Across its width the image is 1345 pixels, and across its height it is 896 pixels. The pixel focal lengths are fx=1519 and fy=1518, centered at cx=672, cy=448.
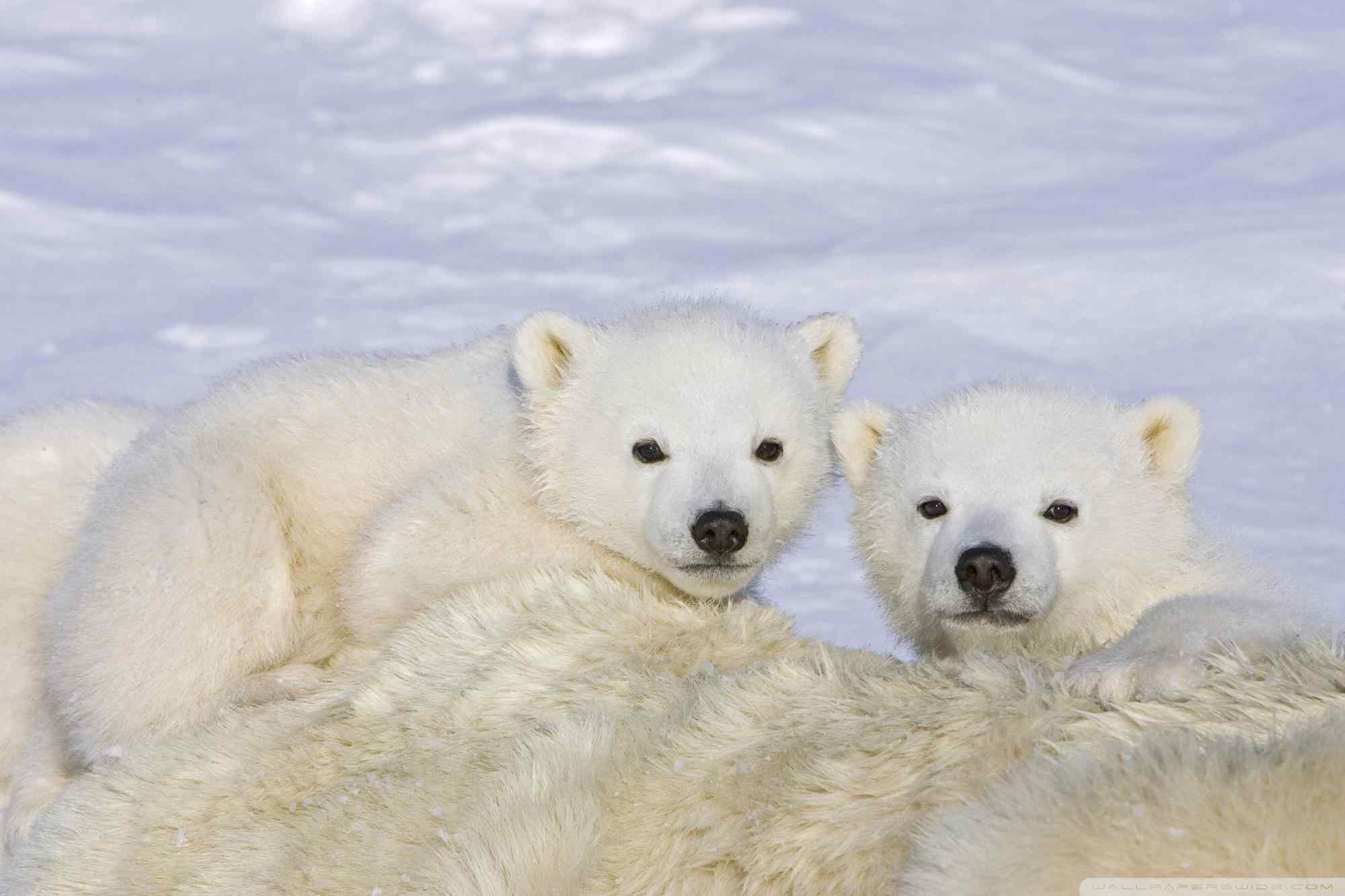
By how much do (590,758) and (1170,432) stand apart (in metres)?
2.48

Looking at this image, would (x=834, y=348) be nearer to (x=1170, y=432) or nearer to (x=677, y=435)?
(x=677, y=435)

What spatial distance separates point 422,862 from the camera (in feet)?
8.44

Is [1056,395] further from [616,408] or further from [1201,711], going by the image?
[1201,711]

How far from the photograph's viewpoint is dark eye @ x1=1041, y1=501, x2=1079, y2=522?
13.8 feet

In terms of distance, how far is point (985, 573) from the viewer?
3.88 metres

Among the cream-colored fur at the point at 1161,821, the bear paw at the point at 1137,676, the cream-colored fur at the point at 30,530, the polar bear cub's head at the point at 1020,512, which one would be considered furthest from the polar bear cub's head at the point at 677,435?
the cream-colored fur at the point at 1161,821

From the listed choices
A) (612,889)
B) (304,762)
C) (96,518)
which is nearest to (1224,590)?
(612,889)

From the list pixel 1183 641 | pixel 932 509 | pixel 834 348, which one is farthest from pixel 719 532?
pixel 1183 641

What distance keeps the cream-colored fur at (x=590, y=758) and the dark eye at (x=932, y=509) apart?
112cm

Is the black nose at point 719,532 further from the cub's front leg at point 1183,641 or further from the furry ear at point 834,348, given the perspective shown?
the cub's front leg at point 1183,641

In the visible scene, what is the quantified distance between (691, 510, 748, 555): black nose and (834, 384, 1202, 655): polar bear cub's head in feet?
1.74

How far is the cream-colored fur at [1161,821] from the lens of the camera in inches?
66.6

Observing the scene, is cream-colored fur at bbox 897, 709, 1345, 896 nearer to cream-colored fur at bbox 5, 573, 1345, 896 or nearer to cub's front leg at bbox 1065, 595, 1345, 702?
cream-colored fur at bbox 5, 573, 1345, 896

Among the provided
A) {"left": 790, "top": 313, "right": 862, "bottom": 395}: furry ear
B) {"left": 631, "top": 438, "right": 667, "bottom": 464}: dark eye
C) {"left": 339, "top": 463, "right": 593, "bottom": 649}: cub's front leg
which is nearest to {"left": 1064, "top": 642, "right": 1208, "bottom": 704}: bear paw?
{"left": 339, "top": 463, "right": 593, "bottom": 649}: cub's front leg
